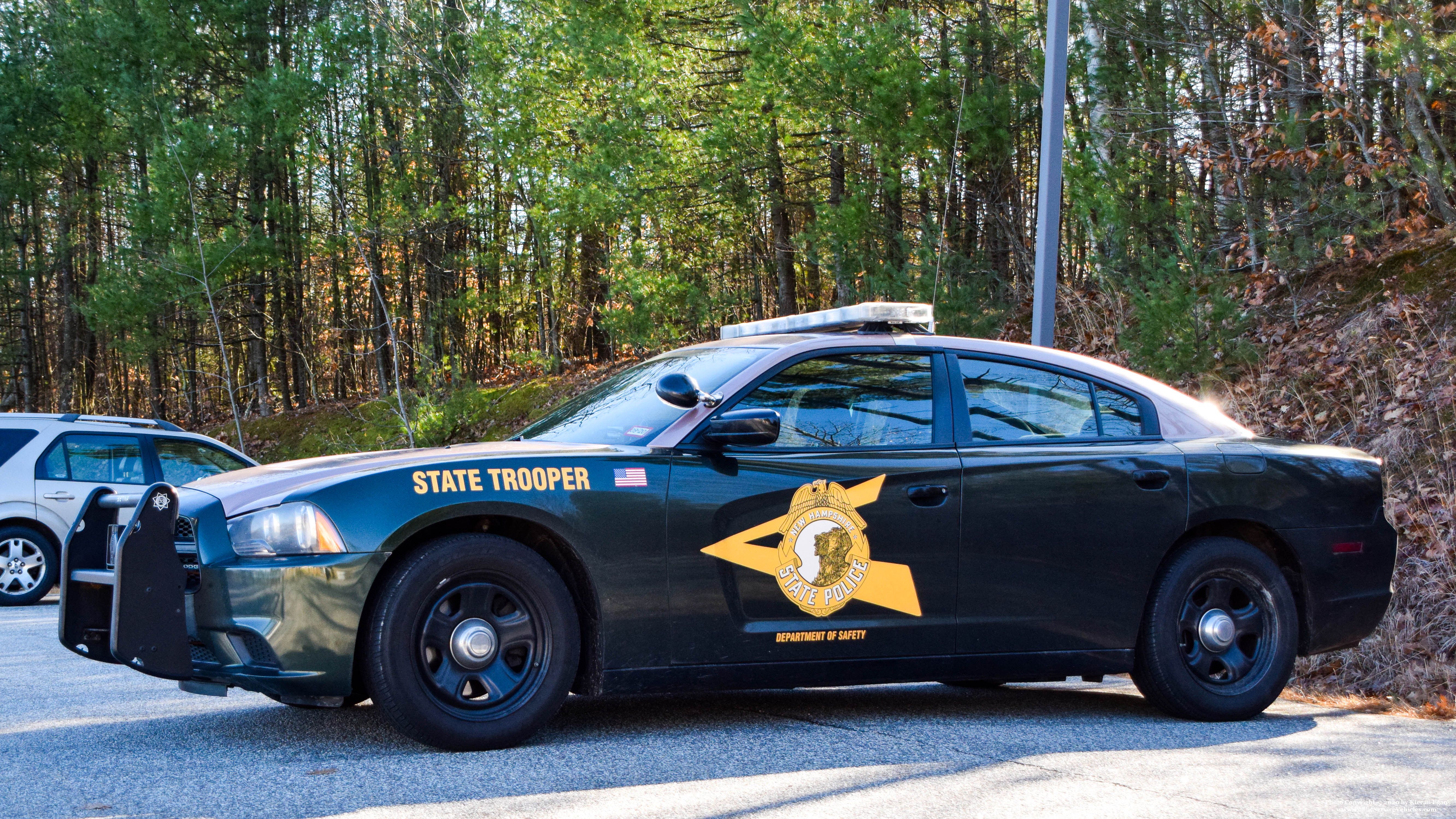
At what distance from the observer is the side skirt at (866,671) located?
15.5 feet

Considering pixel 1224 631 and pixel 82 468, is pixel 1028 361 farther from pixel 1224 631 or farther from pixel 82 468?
pixel 82 468

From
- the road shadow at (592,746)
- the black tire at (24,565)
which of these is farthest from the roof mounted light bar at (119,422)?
the road shadow at (592,746)

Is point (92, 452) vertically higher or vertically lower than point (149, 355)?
lower

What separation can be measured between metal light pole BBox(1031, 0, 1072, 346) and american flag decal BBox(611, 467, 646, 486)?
5246mm

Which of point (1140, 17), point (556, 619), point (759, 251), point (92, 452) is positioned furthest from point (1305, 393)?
point (759, 251)

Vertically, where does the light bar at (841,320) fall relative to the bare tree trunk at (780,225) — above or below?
below

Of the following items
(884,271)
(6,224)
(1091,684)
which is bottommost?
(1091,684)

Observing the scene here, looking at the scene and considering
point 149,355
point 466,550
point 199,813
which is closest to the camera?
point 199,813

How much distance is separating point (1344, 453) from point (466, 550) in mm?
4053

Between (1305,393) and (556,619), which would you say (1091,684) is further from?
(1305,393)

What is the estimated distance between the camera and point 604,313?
19.0 m

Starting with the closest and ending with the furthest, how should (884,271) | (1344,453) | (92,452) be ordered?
(1344,453), (92,452), (884,271)

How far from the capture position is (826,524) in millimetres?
4953

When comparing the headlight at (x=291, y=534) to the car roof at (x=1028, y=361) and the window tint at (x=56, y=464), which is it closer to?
the car roof at (x=1028, y=361)
